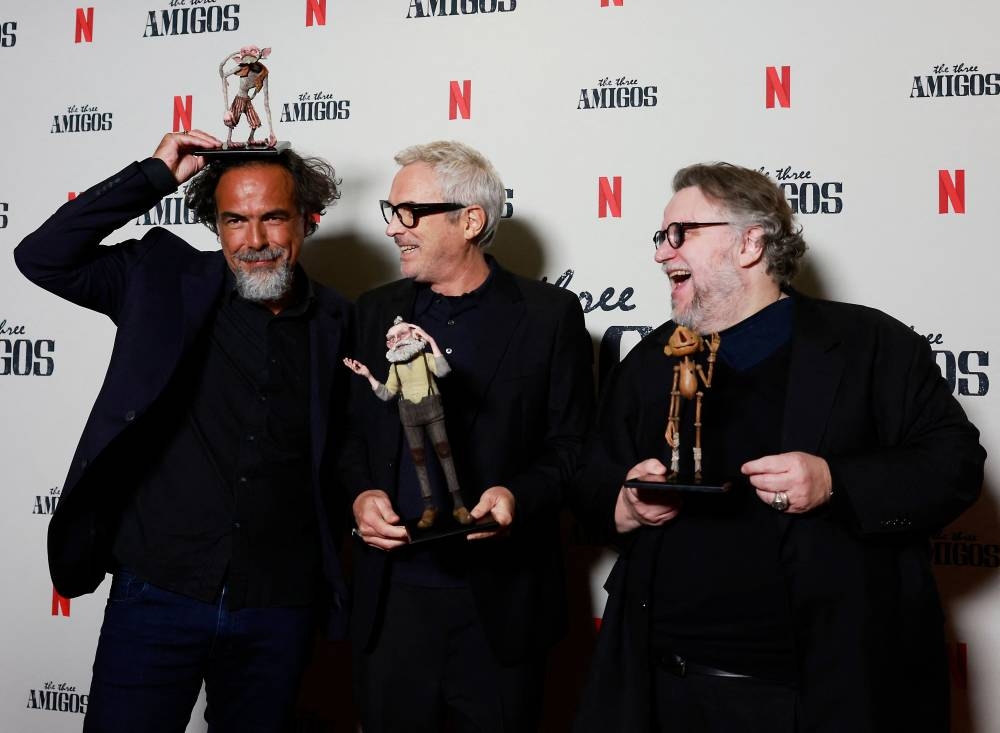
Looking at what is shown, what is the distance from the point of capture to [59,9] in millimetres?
3617

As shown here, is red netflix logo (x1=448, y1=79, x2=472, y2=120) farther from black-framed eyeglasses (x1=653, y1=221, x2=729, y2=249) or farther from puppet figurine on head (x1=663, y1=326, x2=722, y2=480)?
puppet figurine on head (x1=663, y1=326, x2=722, y2=480)

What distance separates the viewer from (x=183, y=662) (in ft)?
7.80

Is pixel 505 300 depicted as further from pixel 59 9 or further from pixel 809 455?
pixel 59 9

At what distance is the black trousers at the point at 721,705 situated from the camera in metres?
1.92

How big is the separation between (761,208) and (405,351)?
2.82 feet

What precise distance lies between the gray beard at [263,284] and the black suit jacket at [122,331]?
81mm

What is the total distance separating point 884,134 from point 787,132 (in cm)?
29

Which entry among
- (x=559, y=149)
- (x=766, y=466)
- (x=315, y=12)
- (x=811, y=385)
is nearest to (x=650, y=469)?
(x=766, y=466)

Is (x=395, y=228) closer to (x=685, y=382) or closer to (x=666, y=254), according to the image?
(x=666, y=254)

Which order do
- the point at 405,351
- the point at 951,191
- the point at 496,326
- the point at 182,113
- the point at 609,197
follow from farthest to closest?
the point at 182,113, the point at 609,197, the point at 951,191, the point at 496,326, the point at 405,351

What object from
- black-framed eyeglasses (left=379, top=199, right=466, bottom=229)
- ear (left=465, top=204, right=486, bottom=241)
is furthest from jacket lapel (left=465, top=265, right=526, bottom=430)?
black-framed eyeglasses (left=379, top=199, right=466, bottom=229)

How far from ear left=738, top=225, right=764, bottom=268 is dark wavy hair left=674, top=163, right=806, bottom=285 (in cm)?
1

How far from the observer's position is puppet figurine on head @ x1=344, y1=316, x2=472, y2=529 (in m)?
2.07

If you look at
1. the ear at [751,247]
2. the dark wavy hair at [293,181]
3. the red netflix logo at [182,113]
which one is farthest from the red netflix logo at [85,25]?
the ear at [751,247]
